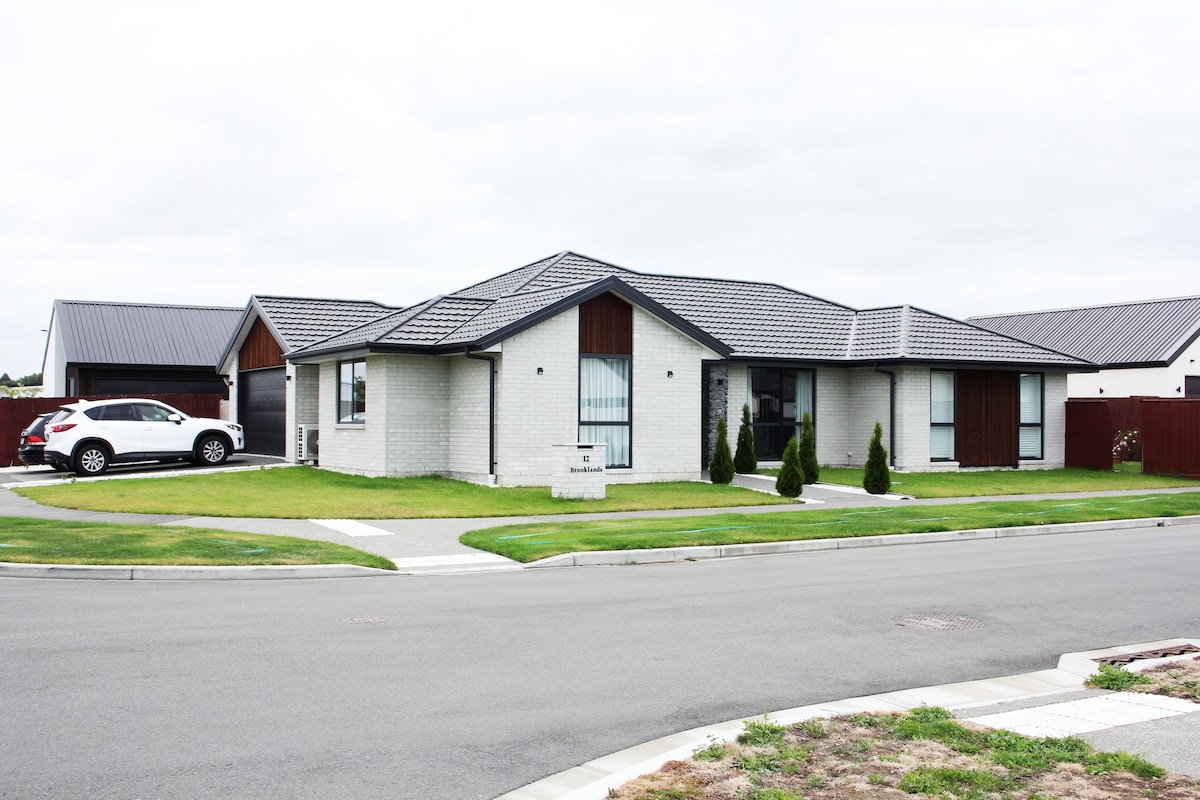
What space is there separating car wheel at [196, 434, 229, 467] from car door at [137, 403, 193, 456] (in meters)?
0.40

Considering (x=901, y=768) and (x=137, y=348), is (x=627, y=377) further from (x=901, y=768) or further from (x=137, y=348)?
(x=137, y=348)

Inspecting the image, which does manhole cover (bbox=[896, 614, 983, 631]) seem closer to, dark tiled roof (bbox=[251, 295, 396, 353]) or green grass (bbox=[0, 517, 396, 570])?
green grass (bbox=[0, 517, 396, 570])

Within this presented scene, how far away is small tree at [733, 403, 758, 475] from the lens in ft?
90.4

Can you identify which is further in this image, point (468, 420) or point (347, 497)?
point (468, 420)

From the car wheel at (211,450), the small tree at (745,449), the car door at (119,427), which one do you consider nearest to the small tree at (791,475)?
the small tree at (745,449)

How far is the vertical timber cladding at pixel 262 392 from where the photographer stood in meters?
31.8

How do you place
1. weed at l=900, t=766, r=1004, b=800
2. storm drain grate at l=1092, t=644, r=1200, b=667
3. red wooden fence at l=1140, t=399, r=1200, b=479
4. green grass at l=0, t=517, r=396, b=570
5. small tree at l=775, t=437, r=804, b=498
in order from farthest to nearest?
red wooden fence at l=1140, t=399, r=1200, b=479, small tree at l=775, t=437, r=804, b=498, green grass at l=0, t=517, r=396, b=570, storm drain grate at l=1092, t=644, r=1200, b=667, weed at l=900, t=766, r=1004, b=800

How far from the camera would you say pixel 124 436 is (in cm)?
2708

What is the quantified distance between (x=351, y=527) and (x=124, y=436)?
40.9ft

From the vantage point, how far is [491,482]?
23625 millimetres

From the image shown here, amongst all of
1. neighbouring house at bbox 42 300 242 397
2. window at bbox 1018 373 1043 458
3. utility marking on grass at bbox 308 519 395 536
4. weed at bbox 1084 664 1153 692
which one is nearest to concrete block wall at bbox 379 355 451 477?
utility marking on grass at bbox 308 519 395 536

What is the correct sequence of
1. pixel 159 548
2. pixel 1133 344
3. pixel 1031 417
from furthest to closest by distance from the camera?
1. pixel 1133 344
2. pixel 1031 417
3. pixel 159 548

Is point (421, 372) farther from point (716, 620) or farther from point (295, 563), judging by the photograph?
point (716, 620)

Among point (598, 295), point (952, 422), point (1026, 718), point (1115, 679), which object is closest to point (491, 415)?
point (598, 295)
